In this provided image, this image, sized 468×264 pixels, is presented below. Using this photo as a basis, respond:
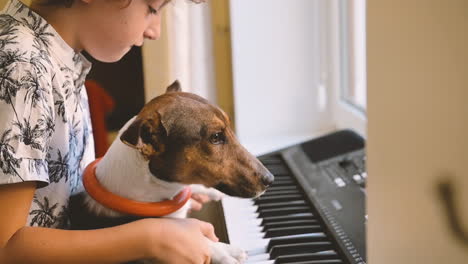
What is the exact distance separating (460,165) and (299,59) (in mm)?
1493

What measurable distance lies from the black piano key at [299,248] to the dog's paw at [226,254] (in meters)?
0.08

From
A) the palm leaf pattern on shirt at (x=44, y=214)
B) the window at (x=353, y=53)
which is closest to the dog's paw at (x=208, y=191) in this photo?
the palm leaf pattern on shirt at (x=44, y=214)

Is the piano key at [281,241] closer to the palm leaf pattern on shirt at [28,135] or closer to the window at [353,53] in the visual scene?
the palm leaf pattern on shirt at [28,135]

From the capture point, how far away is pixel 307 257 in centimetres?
104

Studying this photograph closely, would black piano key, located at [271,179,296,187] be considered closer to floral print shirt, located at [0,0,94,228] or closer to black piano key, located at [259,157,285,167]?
black piano key, located at [259,157,285,167]

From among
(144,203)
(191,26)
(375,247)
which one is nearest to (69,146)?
(144,203)

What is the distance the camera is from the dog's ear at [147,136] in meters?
0.94

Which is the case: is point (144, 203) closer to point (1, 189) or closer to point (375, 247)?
point (1, 189)

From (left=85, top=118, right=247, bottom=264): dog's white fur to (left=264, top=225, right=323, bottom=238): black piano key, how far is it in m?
0.14

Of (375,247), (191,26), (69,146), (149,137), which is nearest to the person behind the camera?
(375,247)

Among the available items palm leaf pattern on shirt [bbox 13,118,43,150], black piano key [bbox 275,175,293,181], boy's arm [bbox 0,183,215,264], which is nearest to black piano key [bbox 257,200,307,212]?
black piano key [bbox 275,175,293,181]

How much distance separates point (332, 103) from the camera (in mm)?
1973

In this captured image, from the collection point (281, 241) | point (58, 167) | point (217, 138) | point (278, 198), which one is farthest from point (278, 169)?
point (58, 167)

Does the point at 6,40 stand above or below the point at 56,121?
above
